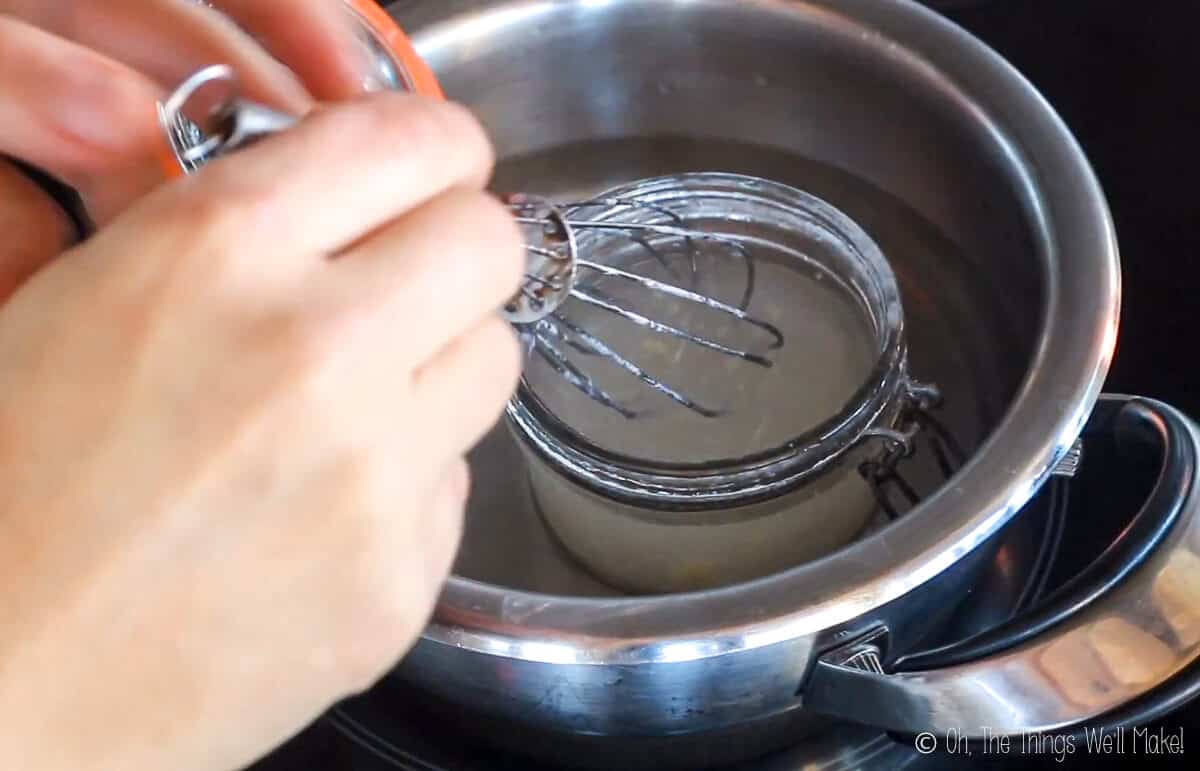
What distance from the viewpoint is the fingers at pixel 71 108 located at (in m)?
0.23

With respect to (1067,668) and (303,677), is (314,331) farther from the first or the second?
(1067,668)

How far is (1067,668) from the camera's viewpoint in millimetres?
294

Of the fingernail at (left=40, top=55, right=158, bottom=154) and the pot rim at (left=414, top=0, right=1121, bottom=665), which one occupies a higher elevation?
the fingernail at (left=40, top=55, right=158, bottom=154)

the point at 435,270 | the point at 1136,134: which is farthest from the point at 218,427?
the point at 1136,134

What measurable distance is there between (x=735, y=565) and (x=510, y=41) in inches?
10.1

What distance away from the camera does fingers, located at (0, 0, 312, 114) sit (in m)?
0.26

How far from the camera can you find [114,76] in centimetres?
23

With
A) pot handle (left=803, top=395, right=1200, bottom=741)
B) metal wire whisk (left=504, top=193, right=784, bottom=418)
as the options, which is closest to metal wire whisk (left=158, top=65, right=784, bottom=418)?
metal wire whisk (left=504, top=193, right=784, bottom=418)

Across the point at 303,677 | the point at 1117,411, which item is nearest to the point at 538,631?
the point at 303,677

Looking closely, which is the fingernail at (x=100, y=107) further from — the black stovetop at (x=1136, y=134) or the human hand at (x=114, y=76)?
the black stovetop at (x=1136, y=134)

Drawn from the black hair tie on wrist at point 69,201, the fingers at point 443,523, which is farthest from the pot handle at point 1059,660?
the black hair tie on wrist at point 69,201

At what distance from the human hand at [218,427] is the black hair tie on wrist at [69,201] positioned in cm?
5

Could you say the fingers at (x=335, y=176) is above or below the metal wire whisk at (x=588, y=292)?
above

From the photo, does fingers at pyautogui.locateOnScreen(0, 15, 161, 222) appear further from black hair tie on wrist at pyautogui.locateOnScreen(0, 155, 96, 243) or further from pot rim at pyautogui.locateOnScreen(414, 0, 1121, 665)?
pot rim at pyautogui.locateOnScreen(414, 0, 1121, 665)
